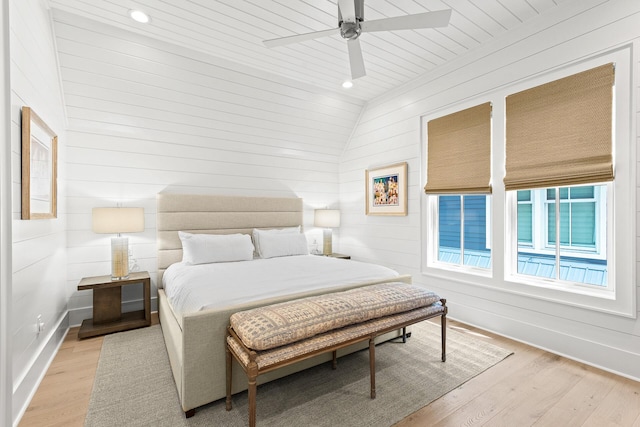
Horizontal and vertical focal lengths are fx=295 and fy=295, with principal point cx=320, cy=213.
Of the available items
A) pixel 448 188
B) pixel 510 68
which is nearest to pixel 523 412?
pixel 448 188

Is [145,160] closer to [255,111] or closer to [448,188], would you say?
[255,111]

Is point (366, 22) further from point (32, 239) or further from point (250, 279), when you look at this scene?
point (32, 239)

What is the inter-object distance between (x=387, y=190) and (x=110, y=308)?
3452 millimetres

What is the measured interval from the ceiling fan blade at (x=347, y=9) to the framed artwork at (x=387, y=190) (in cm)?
212

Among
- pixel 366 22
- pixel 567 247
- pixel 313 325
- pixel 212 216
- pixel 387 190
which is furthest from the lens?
pixel 387 190

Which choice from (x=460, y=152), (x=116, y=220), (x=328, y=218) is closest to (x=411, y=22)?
(x=460, y=152)

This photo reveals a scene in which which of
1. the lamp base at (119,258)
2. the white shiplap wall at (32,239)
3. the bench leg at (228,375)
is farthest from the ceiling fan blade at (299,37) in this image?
the lamp base at (119,258)

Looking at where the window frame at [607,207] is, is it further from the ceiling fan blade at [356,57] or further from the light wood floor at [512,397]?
the ceiling fan blade at [356,57]

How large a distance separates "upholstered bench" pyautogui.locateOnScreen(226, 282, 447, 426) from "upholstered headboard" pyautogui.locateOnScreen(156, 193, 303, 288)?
6.80 feet

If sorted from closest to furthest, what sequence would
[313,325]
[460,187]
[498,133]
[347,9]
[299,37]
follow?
[313,325]
[347,9]
[299,37]
[498,133]
[460,187]

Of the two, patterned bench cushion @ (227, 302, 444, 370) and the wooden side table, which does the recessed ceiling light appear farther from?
A: patterned bench cushion @ (227, 302, 444, 370)

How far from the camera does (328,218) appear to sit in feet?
15.0

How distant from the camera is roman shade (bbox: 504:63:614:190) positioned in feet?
7.24

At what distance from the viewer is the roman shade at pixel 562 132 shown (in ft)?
7.24
